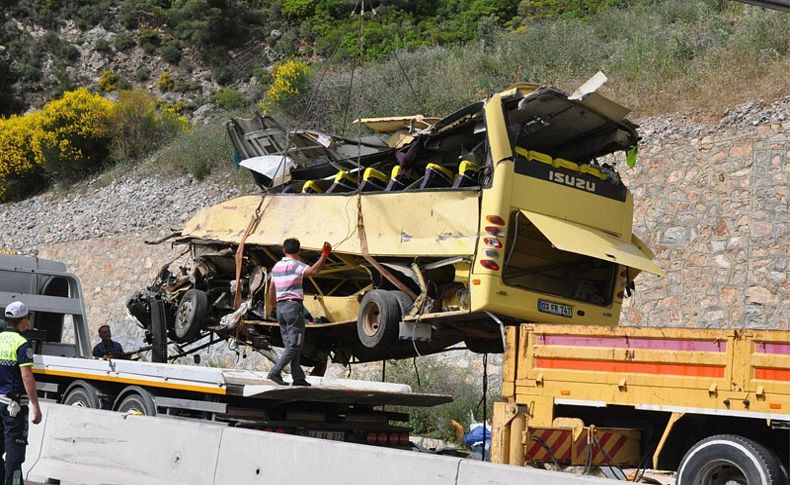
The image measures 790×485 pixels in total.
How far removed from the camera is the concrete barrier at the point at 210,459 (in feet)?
25.9

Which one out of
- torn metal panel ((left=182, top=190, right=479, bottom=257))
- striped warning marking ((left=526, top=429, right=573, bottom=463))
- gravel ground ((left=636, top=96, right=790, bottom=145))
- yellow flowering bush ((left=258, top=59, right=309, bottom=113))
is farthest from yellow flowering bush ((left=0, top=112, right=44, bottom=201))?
striped warning marking ((left=526, top=429, right=573, bottom=463))

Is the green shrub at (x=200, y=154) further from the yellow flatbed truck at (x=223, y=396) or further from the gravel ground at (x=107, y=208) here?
the yellow flatbed truck at (x=223, y=396)

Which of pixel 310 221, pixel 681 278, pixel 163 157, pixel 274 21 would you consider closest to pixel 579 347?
A: pixel 310 221

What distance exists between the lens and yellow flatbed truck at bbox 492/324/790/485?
27.7 feet

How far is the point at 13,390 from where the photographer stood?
31.3ft

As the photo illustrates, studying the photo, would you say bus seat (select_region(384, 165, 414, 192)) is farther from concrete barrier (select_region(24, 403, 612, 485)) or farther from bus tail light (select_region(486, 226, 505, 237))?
concrete barrier (select_region(24, 403, 612, 485))

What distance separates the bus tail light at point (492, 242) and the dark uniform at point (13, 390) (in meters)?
4.36

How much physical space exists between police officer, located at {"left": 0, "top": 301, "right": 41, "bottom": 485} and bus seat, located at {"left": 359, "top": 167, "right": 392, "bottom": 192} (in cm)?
434

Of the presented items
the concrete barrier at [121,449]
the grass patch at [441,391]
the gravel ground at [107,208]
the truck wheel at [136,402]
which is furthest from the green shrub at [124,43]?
the concrete barrier at [121,449]

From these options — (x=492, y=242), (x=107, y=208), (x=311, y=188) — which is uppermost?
(x=107, y=208)

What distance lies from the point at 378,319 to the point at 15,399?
12.8ft

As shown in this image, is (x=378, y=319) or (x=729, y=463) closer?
(x=729, y=463)

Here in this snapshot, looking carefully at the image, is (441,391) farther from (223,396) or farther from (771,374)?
(771,374)

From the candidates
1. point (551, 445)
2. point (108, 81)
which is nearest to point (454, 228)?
point (551, 445)
